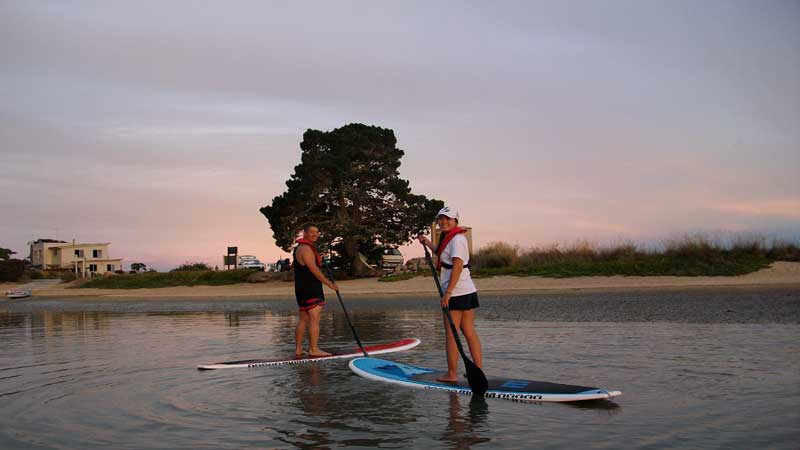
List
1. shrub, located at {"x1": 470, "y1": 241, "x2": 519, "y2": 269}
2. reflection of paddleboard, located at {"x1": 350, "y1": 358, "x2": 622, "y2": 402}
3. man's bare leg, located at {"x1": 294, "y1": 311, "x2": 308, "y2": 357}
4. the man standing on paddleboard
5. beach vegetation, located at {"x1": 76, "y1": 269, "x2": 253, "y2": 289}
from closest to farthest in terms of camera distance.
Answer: reflection of paddleboard, located at {"x1": 350, "y1": 358, "x2": 622, "y2": 402} → man's bare leg, located at {"x1": 294, "y1": 311, "x2": 308, "y2": 357} → the man standing on paddleboard → shrub, located at {"x1": 470, "y1": 241, "x2": 519, "y2": 269} → beach vegetation, located at {"x1": 76, "y1": 269, "x2": 253, "y2": 289}

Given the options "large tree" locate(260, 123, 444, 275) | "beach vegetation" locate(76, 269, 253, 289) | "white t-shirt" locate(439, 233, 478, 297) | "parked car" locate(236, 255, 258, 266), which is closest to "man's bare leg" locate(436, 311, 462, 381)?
"white t-shirt" locate(439, 233, 478, 297)

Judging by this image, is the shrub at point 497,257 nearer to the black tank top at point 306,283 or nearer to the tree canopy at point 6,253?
the black tank top at point 306,283

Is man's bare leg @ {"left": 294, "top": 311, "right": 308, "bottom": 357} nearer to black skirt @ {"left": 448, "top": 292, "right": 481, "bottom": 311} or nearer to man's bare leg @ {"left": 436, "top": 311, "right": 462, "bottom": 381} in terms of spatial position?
man's bare leg @ {"left": 436, "top": 311, "right": 462, "bottom": 381}

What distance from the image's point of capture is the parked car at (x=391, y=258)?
119 ft

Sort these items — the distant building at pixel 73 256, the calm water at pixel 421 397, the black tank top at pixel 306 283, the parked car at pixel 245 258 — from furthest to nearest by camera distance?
the distant building at pixel 73 256, the parked car at pixel 245 258, the black tank top at pixel 306 283, the calm water at pixel 421 397

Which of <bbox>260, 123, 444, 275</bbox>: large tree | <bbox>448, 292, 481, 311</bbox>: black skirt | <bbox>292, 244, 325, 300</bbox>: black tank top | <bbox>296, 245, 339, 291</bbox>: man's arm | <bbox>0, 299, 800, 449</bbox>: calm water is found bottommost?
<bbox>0, 299, 800, 449</bbox>: calm water

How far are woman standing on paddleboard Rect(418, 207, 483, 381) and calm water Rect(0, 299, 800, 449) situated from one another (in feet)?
2.44

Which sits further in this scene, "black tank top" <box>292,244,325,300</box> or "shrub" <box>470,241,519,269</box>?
"shrub" <box>470,241,519,269</box>

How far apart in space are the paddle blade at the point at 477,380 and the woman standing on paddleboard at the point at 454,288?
20.8 inches

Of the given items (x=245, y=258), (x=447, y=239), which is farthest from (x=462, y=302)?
(x=245, y=258)

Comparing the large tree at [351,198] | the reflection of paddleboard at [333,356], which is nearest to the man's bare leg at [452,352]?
the reflection of paddleboard at [333,356]

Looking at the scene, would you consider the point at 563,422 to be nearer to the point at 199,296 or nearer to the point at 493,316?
the point at 493,316

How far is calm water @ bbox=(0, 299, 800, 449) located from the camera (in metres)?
5.75

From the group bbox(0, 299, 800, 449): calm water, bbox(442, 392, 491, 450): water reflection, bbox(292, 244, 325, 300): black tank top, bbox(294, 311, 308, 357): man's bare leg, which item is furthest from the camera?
bbox(292, 244, 325, 300): black tank top
